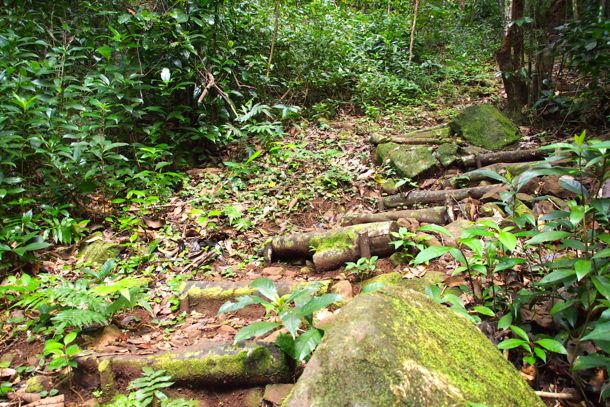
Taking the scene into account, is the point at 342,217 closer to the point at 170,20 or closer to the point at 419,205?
the point at 419,205

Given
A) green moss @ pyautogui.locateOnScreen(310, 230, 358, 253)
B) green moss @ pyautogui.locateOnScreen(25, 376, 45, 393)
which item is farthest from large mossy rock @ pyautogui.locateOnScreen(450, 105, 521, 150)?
green moss @ pyautogui.locateOnScreen(25, 376, 45, 393)

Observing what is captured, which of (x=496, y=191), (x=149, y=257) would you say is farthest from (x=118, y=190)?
(x=496, y=191)

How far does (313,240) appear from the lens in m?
3.70

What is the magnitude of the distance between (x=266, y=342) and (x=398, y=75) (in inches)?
327

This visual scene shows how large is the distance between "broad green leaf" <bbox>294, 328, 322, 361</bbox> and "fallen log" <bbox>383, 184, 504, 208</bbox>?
287cm

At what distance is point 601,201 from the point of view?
186 centimetres

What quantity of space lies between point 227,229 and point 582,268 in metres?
3.51

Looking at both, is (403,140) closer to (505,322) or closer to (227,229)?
(227,229)

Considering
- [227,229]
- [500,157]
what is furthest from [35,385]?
[500,157]

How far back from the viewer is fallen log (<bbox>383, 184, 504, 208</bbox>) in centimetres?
418

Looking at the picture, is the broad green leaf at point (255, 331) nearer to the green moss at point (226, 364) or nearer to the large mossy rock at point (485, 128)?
the green moss at point (226, 364)

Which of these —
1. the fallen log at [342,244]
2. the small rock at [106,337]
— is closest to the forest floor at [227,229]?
the small rock at [106,337]

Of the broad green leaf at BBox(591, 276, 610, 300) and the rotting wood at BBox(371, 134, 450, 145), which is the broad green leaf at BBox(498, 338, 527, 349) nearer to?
the broad green leaf at BBox(591, 276, 610, 300)

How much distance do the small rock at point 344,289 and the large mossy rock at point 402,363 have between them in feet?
3.85
